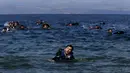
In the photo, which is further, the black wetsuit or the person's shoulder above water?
the black wetsuit

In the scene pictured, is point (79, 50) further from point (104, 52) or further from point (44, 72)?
point (44, 72)

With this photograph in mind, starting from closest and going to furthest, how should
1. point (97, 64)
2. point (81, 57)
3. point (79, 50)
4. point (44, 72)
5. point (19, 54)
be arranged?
point (44, 72) → point (97, 64) → point (81, 57) → point (19, 54) → point (79, 50)

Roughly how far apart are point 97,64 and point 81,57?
135 inches

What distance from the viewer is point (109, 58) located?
1069 inches

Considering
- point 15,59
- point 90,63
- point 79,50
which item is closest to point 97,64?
point 90,63

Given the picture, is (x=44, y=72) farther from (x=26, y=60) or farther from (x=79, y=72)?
(x=26, y=60)

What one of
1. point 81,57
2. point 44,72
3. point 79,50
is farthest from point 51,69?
point 79,50

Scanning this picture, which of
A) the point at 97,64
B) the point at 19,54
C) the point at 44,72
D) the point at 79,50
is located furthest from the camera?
the point at 79,50

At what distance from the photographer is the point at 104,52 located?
102 ft

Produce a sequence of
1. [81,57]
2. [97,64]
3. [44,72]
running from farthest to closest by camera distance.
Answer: [81,57]
[97,64]
[44,72]

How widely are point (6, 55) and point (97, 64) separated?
26.1ft

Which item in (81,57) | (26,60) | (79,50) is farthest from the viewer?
(79,50)

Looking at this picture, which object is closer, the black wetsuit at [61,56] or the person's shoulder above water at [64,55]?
the person's shoulder above water at [64,55]

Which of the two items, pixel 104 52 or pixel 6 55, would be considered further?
pixel 104 52
